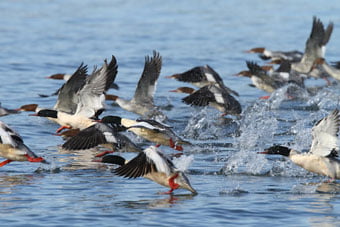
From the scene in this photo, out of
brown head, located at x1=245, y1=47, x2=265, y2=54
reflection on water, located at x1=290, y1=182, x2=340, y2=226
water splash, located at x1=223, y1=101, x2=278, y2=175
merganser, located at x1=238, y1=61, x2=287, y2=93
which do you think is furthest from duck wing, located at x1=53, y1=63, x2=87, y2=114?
Result: brown head, located at x1=245, y1=47, x2=265, y2=54

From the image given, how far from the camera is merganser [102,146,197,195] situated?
25.4ft

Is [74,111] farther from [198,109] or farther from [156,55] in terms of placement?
[198,109]

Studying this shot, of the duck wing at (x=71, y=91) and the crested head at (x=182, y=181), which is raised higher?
the duck wing at (x=71, y=91)

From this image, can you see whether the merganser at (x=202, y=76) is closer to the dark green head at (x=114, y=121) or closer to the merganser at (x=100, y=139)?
the dark green head at (x=114, y=121)

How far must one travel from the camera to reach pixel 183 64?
1880cm

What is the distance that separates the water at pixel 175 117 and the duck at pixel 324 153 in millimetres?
192

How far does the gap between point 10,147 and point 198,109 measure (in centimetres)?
584

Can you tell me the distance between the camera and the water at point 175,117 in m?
7.30

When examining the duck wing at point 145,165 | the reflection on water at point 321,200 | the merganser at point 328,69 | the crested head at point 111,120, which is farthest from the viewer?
the merganser at point 328,69

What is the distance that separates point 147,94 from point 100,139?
3.27 metres

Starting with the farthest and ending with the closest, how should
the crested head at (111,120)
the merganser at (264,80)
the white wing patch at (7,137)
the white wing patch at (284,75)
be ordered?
the white wing patch at (284,75)
the merganser at (264,80)
the crested head at (111,120)
the white wing patch at (7,137)

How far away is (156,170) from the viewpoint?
7832 millimetres

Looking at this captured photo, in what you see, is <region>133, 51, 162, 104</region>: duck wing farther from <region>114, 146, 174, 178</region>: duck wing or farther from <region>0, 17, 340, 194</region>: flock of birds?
<region>114, 146, 174, 178</region>: duck wing

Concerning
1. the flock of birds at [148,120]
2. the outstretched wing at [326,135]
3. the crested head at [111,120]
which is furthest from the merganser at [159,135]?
the outstretched wing at [326,135]
